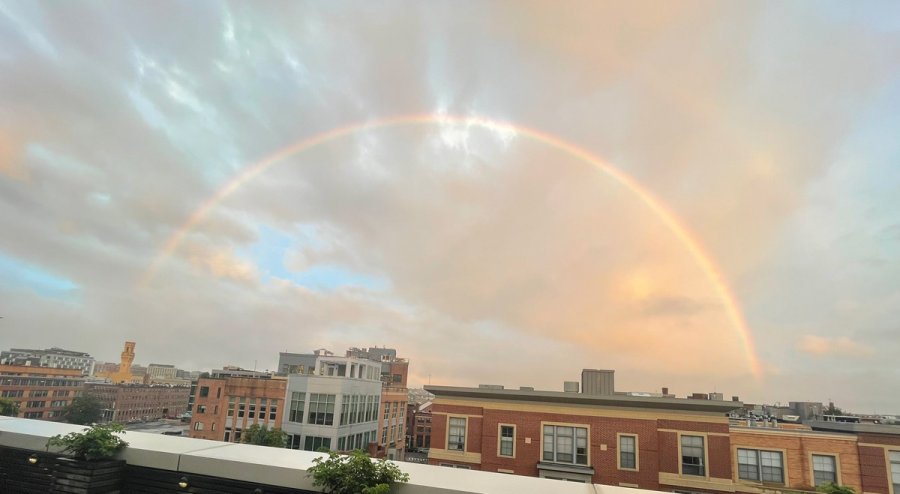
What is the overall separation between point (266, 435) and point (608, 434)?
30.5m

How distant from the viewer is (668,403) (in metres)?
24.3

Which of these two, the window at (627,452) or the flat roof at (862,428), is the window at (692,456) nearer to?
the window at (627,452)

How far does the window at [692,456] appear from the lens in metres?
23.8

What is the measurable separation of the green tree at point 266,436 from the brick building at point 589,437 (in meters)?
19.1

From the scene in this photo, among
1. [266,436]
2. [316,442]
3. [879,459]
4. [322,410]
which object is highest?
[879,459]

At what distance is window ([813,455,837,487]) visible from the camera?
24.0m

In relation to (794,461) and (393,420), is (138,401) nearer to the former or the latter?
(393,420)

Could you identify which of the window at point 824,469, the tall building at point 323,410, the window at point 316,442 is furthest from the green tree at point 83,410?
the window at point 824,469

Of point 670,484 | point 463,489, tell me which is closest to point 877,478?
point 670,484

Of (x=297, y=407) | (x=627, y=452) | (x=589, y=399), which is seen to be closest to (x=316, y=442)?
(x=297, y=407)

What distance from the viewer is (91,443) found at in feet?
21.8

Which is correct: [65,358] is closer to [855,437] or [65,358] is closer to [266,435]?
[266,435]

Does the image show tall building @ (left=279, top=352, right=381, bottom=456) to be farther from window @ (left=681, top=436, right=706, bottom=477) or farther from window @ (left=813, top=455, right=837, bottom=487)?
window @ (left=813, top=455, right=837, bottom=487)

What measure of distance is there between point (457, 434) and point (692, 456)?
12.5 m
